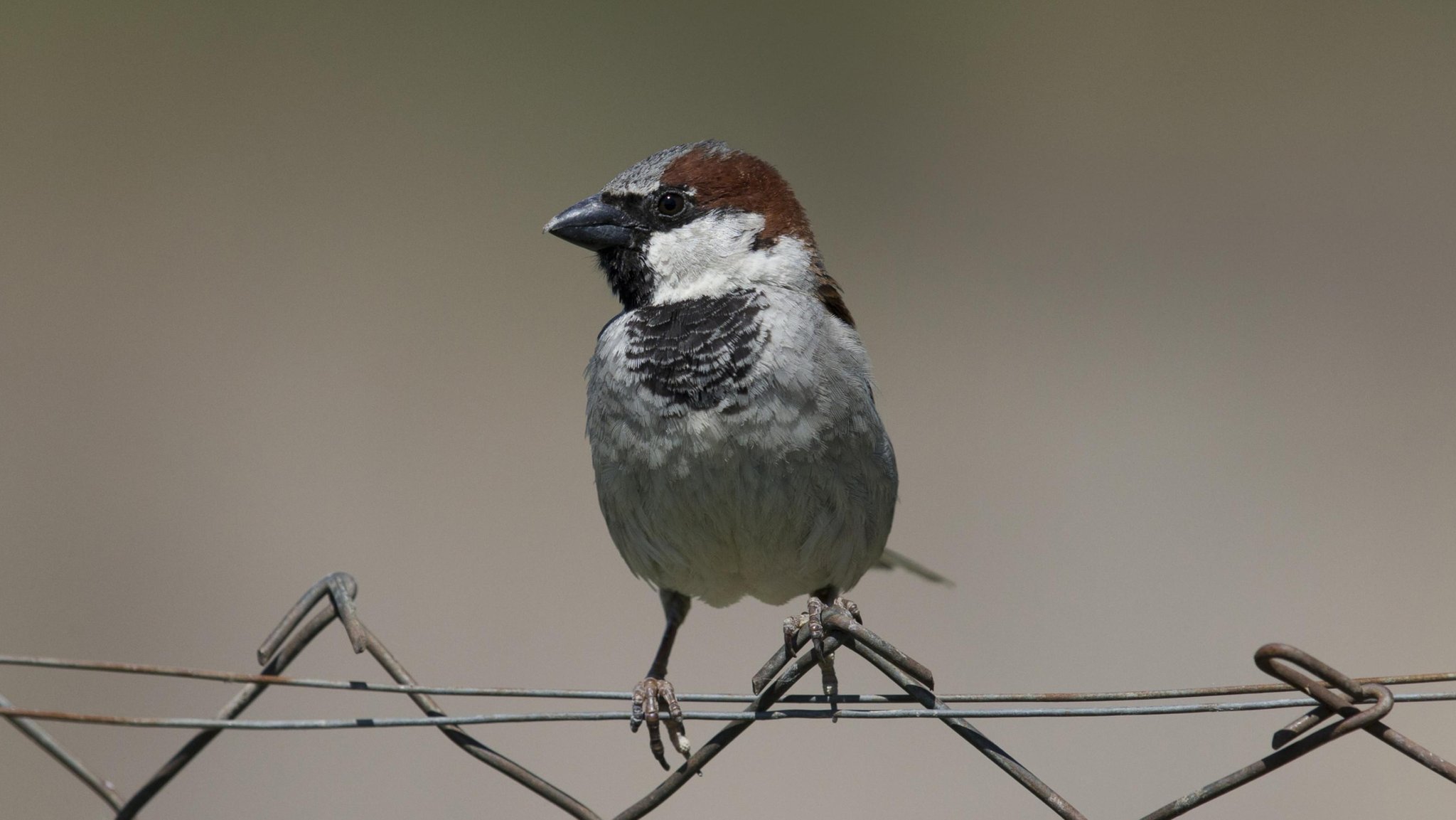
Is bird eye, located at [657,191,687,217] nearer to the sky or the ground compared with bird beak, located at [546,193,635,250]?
nearer to the sky

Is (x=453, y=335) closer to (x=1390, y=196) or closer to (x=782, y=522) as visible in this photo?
(x=782, y=522)

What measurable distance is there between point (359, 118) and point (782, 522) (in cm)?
179

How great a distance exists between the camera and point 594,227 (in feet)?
5.75

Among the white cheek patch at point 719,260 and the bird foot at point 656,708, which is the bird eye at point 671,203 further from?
the bird foot at point 656,708

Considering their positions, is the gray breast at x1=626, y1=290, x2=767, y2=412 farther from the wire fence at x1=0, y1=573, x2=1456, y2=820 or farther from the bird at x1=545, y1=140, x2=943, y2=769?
the wire fence at x1=0, y1=573, x2=1456, y2=820

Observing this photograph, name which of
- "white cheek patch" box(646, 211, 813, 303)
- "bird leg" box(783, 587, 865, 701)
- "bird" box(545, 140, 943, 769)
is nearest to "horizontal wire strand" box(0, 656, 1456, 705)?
"bird leg" box(783, 587, 865, 701)

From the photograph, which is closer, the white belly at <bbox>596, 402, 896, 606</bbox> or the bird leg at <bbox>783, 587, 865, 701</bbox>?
the bird leg at <bbox>783, 587, 865, 701</bbox>

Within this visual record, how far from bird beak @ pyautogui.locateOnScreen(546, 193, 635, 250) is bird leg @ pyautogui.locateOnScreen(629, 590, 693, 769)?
21.8 inches

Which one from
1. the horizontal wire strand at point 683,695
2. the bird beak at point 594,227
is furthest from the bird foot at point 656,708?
the bird beak at point 594,227

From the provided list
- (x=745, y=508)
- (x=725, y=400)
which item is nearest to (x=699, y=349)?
(x=725, y=400)

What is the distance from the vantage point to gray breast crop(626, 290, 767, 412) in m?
1.54

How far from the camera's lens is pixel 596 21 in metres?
2.93

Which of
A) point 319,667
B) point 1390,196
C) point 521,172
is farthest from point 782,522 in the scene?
point 1390,196

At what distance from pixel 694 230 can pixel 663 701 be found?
647 millimetres
